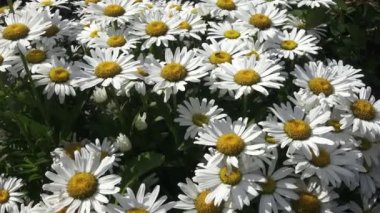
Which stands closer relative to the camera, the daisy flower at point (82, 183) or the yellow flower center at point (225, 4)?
the daisy flower at point (82, 183)

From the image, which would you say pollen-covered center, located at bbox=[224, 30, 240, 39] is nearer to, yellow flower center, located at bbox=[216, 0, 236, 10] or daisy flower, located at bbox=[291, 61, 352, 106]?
yellow flower center, located at bbox=[216, 0, 236, 10]

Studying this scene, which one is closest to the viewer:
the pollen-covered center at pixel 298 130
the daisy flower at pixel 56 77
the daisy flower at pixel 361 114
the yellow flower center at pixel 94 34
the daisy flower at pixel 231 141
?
the daisy flower at pixel 231 141

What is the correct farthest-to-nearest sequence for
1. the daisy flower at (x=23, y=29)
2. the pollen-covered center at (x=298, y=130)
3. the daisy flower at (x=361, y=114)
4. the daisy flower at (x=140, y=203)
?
the daisy flower at (x=23, y=29) → the daisy flower at (x=361, y=114) → the pollen-covered center at (x=298, y=130) → the daisy flower at (x=140, y=203)

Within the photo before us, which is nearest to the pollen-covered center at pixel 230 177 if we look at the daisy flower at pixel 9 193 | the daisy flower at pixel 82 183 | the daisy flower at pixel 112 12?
the daisy flower at pixel 82 183

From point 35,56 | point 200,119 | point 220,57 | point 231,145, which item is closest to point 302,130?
point 231,145

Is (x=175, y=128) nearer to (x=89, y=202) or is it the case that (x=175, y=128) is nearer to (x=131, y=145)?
(x=131, y=145)

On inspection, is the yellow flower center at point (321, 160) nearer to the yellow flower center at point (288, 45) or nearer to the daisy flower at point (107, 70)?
the yellow flower center at point (288, 45)

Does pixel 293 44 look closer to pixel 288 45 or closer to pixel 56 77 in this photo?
pixel 288 45
